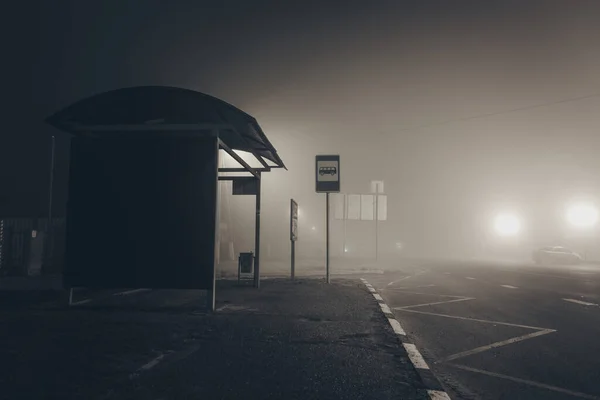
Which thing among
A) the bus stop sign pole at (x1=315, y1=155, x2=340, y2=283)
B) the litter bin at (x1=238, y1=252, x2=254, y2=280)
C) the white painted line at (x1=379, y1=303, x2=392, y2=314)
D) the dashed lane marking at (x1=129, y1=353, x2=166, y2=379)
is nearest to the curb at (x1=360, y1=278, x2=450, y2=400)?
the white painted line at (x1=379, y1=303, x2=392, y2=314)

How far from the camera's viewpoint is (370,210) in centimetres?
4106

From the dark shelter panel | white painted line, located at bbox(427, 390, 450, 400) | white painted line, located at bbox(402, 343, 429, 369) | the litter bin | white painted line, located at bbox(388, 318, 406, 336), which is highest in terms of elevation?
the dark shelter panel

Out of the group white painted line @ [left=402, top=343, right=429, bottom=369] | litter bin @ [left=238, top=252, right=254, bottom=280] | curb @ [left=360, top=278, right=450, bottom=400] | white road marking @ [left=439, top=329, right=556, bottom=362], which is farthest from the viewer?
litter bin @ [left=238, top=252, right=254, bottom=280]

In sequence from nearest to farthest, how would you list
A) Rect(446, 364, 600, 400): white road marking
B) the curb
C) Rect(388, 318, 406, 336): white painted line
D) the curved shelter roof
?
the curb → Rect(446, 364, 600, 400): white road marking → Rect(388, 318, 406, 336): white painted line → the curved shelter roof

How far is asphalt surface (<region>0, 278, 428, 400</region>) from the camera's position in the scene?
360 centimetres

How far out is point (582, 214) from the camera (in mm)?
56594

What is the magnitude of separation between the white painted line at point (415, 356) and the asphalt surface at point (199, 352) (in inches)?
3.6

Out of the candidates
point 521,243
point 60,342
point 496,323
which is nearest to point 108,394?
point 60,342

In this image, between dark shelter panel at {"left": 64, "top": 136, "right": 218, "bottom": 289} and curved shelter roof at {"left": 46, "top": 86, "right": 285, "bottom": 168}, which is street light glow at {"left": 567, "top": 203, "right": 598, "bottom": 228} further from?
dark shelter panel at {"left": 64, "top": 136, "right": 218, "bottom": 289}

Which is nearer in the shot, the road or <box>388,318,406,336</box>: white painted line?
the road

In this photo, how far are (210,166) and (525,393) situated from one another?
5.59m

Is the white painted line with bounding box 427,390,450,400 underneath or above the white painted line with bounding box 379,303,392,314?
Answer: above

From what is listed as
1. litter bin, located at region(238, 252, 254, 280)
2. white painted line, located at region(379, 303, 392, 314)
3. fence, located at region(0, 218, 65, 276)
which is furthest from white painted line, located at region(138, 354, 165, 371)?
fence, located at region(0, 218, 65, 276)

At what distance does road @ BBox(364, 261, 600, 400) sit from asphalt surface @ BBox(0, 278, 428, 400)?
0.58 m
